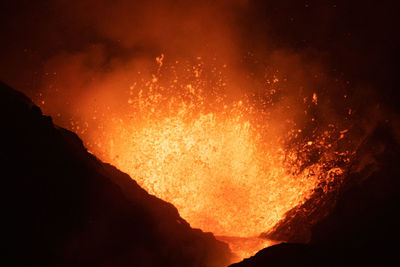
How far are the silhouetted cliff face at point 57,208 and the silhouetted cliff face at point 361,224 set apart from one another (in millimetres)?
2369

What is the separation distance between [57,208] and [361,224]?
11.3m

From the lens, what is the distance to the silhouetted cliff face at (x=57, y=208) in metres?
5.28

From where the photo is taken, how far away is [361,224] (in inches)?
509

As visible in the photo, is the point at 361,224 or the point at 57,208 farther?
the point at 361,224

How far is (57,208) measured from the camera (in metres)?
5.83

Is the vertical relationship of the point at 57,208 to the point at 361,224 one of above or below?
below

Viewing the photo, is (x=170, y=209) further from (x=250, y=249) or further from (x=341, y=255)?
(x=341, y=255)

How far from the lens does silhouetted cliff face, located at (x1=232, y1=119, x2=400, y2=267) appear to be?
665 centimetres

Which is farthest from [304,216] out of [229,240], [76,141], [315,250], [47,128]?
[47,128]

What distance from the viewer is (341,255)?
260 inches

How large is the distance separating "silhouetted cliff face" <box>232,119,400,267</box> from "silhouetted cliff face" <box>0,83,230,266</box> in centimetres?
237

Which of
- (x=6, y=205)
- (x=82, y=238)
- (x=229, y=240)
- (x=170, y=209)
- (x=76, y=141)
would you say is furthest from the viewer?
(x=229, y=240)

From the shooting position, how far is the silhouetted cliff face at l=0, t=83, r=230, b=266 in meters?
5.28

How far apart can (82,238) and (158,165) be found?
435 inches
